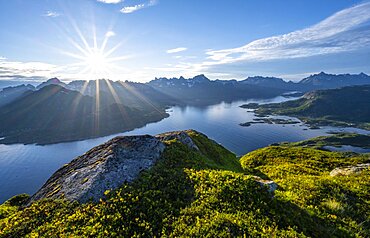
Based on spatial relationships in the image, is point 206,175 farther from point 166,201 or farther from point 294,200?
point 294,200

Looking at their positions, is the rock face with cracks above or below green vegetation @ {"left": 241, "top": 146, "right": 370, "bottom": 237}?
above

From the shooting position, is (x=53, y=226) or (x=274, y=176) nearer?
(x=53, y=226)

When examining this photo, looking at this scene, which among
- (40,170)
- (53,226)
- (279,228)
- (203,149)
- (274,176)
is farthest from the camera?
(40,170)

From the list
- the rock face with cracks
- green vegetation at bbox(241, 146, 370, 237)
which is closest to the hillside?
green vegetation at bbox(241, 146, 370, 237)

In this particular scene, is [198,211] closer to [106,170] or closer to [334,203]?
[106,170]

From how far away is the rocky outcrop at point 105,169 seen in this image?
13703 millimetres

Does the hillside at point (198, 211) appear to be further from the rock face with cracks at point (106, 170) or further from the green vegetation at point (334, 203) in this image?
the rock face with cracks at point (106, 170)

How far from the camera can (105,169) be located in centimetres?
1556

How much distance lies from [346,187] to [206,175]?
11.7 m

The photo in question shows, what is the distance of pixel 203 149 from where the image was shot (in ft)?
99.2

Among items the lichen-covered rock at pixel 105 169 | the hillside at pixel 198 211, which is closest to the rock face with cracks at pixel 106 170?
the lichen-covered rock at pixel 105 169

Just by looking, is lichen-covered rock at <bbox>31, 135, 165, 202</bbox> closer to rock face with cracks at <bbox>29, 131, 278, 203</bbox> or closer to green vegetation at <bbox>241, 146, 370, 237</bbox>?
rock face with cracks at <bbox>29, 131, 278, 203</bbox>

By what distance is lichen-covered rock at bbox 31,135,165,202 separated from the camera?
13719mm

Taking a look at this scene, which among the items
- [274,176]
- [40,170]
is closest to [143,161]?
[274,176]
